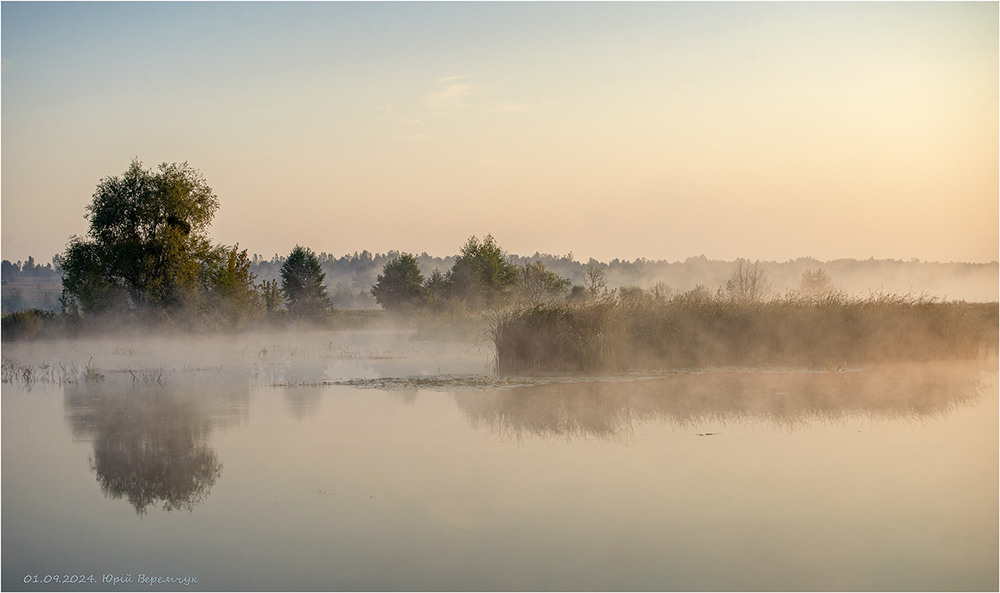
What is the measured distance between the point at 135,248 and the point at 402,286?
25.7 meters

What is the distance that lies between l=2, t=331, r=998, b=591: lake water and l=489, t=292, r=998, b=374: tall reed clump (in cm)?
282

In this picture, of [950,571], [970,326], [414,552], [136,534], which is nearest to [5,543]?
[136,534]

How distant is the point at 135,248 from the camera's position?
3244 cm

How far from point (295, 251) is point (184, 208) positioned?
2027 centimetres

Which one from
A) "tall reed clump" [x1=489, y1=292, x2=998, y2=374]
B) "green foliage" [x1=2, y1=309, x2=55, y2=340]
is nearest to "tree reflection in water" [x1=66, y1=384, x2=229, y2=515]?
"tall reed clump" [x1=489, y1=292, x2=998, y2=374]

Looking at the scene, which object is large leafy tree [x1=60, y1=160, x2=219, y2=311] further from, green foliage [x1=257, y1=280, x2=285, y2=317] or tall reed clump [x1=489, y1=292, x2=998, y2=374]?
tall reed clump [x1=489, y1=292, x2=998, y2=374]

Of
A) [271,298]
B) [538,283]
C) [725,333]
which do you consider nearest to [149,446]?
[725,333]

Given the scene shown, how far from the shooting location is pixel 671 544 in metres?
6.49

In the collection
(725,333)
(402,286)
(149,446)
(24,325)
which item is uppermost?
(402,286)

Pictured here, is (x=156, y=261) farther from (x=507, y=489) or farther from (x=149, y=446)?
(x=507, y=489)

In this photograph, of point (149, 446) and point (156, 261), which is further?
point (156, 261)

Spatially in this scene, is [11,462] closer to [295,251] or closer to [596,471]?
[596,471]

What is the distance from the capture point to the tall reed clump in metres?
19.2

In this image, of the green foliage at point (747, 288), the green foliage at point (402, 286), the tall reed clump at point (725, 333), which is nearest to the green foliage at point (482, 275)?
the green foliage at point (402, 286)
